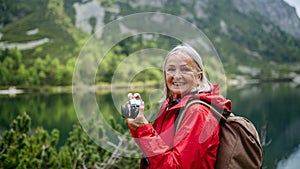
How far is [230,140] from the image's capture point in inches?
65.1

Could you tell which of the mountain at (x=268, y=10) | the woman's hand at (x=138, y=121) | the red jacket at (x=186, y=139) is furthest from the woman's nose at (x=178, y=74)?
the mountain at (x=268, y=10)

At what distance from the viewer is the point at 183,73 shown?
70.1 inches

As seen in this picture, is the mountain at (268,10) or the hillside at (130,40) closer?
the hillside at (130,40)

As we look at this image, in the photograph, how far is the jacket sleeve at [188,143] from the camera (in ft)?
5.13

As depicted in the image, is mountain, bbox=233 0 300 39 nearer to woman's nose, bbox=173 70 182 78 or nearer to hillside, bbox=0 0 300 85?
hillside, bbox=0 0 300 85

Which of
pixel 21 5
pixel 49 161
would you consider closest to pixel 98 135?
pixel 49 161

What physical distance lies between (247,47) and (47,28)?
251ft

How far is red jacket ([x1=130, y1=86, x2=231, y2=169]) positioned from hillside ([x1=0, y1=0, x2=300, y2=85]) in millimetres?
69204

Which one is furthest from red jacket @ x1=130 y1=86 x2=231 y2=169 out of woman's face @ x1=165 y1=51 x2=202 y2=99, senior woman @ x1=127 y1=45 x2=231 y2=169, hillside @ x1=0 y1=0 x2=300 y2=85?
hillside @ x1=0 y1=0 x2=300 y2=85

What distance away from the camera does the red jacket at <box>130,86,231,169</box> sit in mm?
1564

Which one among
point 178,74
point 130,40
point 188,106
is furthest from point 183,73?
point 130,40

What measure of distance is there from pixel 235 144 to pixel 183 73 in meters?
0.42

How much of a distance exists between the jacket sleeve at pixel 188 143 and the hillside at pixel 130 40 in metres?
69.2

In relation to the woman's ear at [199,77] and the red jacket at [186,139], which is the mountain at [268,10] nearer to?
the woman's ear at [199,77]
